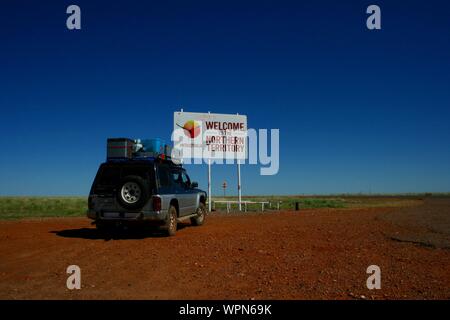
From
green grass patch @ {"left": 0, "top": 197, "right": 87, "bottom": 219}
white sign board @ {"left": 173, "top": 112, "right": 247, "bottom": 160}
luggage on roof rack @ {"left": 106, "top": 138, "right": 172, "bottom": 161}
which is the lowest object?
green grass patch @ {"left": 0, "top": 197, "right": 87, "bottom": 219}

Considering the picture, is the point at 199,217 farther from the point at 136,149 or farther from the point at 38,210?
the point at 38,210

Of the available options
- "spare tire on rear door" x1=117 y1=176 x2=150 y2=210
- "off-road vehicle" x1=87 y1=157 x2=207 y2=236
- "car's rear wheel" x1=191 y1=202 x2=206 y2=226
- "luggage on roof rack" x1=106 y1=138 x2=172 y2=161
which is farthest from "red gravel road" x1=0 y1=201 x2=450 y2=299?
"car's rear wheel" x1=191 y1=202 x2=206 y2=226

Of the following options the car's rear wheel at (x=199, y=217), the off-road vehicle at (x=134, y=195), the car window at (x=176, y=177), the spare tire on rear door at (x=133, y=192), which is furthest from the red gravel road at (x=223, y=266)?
the car's rear wheel at (x=199, y=217)

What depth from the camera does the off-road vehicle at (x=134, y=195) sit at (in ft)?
37.5

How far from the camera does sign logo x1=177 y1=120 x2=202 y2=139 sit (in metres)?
25.5

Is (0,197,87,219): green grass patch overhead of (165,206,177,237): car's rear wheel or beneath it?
beneath

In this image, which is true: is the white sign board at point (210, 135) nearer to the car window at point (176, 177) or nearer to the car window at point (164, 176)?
the car window at point (176, 177)

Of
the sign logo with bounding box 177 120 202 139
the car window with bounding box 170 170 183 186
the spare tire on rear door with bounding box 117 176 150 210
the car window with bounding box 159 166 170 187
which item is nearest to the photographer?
the spare tire on rear door with bounding box 117 176 150 210

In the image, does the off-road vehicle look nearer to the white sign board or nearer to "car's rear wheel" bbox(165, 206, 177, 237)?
"car's rear wheel" bbox(165, 206, 177, 237)

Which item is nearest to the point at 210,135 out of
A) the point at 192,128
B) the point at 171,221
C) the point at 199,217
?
the point at 192,128

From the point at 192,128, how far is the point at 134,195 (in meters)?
14.4

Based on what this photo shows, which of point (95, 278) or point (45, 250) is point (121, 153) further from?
point (95, 278)

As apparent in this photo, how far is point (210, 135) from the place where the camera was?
86.0 ft
